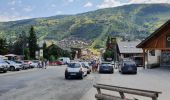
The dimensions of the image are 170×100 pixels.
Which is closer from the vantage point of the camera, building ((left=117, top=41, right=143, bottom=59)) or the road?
the road

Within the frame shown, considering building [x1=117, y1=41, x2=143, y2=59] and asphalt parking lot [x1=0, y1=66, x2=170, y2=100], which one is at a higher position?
building [x1=117, y1=41, x2=143, y2=59]

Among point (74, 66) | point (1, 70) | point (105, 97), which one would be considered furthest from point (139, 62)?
point (105, 97)

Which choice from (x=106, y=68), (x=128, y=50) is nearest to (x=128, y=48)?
(x=128, y=50)

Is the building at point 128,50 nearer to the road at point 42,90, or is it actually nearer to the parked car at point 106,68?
the parked car at point 106,68

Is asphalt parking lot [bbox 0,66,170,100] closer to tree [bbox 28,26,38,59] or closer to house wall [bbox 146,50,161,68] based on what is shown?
house wall [bbox 146,50,161,68]

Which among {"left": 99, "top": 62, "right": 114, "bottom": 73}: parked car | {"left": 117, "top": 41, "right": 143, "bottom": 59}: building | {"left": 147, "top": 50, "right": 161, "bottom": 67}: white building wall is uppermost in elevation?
{"left": 117, "top": 41, "right": 143, "bottom": 59}: building

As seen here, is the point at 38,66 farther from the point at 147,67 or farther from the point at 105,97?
the point at 105,97

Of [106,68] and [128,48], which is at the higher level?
[128,48]

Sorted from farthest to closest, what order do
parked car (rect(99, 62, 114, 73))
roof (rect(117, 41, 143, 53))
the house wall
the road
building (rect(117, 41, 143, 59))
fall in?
1. roof (rect(117, 41, 143, 53))
2. building (rect(117, 41, 143, 59))
3. the house wall
4. parked car (rect(99, 62, 114, 73))
5. the road

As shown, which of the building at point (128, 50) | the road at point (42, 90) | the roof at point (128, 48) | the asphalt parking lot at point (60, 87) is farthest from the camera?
the roof at point (128, 48)

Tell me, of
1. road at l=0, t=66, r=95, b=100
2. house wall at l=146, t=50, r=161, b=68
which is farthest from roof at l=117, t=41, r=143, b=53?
road at l=0, t=66, r=95, b=100

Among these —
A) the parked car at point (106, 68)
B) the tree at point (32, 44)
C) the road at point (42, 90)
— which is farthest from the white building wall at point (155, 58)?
the tree at point (32, 44)

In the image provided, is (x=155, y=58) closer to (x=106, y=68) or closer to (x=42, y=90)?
(x=106, y=68)

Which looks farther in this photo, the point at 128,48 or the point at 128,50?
the point at 128,48
